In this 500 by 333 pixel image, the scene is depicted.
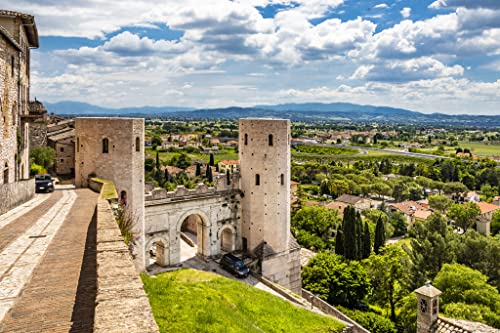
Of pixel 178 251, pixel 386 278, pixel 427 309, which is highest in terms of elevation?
pixel 178 251

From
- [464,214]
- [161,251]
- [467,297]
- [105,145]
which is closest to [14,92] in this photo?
[105,145]

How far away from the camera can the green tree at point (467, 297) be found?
24.0 metres

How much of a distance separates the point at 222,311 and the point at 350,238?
3403 centimetres

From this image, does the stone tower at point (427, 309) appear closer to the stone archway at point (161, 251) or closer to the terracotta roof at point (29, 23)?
the stone archway at point (161, 251)

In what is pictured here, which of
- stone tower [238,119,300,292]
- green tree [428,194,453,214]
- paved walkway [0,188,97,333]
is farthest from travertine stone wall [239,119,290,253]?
green tree [428,194,453,214]

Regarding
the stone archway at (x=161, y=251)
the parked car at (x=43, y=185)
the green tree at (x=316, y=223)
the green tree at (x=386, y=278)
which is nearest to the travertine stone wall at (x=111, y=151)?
the parked car at (x=43, y=185)

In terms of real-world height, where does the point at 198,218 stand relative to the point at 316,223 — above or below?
above

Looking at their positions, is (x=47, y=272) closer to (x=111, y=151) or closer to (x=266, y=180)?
(x=111, y=151)

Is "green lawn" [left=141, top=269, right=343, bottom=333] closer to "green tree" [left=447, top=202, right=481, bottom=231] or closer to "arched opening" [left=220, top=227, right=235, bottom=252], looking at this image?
"arched opening" [left=220, top=227, right=235, bottom=252]

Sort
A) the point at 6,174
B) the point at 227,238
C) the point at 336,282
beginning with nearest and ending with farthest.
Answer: the point at 6,174
the point at 227,238
the point at 336,282

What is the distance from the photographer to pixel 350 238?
4509cm

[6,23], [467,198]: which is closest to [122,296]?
[6,23]

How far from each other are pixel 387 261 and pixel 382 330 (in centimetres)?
969

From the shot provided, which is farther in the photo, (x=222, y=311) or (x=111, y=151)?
(x=111, y=151)
